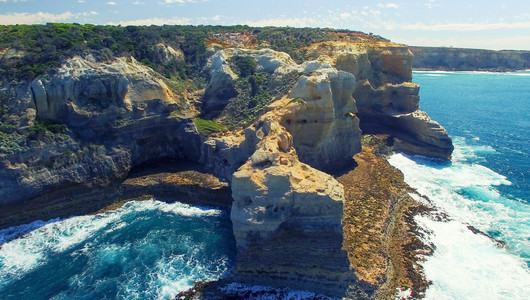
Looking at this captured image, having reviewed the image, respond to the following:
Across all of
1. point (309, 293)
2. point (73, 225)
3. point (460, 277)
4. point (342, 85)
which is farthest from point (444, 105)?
point (73, 225)

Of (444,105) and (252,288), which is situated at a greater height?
(444,105)

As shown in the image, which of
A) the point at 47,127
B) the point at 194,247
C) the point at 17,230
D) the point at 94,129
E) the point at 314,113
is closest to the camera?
the point at 194,247

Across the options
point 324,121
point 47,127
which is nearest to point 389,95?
point 324,121

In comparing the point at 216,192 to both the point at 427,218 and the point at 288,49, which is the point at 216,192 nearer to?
the point at 427,218

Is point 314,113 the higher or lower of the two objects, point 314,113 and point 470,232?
the higher

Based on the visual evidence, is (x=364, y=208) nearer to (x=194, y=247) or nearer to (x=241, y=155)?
(x=241, y=155)

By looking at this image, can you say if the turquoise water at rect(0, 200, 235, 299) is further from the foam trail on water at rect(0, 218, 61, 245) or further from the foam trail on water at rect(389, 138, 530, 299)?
the foam trail on water at rect(389, 138, 530, 299)
